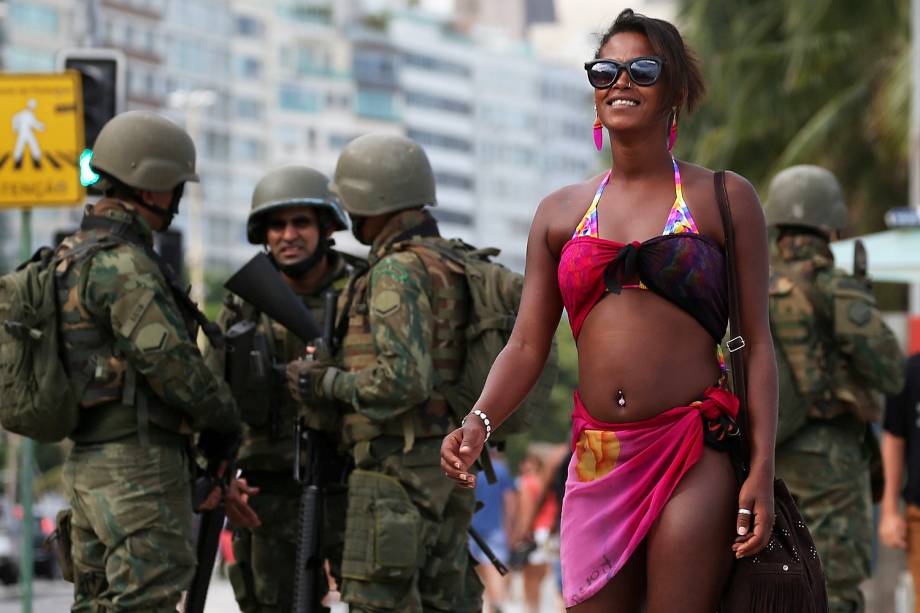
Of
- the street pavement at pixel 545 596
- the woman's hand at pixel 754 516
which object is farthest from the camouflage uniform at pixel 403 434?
the street pavement at pixel 545 596

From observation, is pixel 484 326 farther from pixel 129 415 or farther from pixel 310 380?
pixel 129 415

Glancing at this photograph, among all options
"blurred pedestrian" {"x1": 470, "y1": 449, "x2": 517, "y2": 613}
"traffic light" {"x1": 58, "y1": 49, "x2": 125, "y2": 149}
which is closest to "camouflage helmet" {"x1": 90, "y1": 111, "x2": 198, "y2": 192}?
"traffic light" {"x1": 58, "y1": 49, "x2": 125, "y2": 149}

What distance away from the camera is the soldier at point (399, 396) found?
312 inches

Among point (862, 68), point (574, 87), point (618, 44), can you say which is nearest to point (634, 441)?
point (618, 44)

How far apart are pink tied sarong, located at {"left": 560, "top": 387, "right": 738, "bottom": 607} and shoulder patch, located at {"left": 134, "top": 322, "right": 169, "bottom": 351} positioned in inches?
104

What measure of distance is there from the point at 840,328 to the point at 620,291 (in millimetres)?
3908

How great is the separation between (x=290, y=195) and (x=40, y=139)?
120 inches

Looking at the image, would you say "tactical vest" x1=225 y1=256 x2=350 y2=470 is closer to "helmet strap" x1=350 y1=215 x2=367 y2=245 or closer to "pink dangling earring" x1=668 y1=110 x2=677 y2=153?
"helmet strap" x1=350 y1=215 x2=367 y2=245

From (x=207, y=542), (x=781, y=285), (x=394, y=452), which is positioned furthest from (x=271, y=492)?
(x=781, y=285)

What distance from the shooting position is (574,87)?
6781 inches

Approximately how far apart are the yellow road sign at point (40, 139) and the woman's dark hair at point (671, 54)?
675 centimetres

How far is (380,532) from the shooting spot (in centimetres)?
790

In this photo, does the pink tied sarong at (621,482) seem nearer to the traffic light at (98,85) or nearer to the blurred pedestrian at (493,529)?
the traffic light at (98,85)

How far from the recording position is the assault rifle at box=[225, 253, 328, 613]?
843 centimetres
